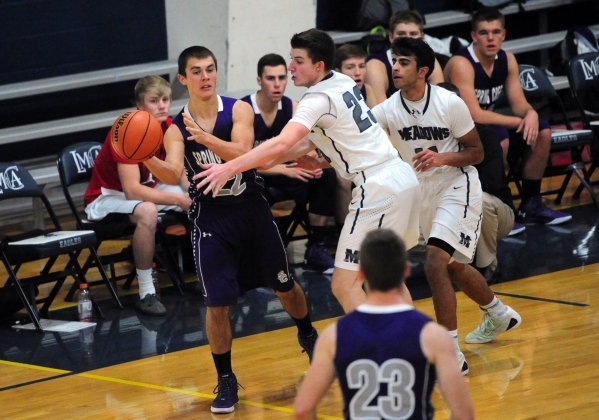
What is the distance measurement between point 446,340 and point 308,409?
1.39 ft

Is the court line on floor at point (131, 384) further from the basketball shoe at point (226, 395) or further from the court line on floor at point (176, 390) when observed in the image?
the basketball shoe at point (226, 395)

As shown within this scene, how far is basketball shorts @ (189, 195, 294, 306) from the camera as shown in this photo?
5320mm

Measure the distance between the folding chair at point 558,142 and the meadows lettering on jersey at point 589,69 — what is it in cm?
35

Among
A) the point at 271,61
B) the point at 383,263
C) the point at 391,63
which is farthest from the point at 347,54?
the point at 383,263

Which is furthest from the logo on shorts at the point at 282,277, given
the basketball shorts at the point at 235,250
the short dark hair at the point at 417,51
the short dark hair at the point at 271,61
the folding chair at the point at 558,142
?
the folding chair at the point at 558,142

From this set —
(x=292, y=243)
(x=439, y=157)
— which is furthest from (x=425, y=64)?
(x=292, y=243)

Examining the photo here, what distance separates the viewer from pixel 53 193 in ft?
32.7

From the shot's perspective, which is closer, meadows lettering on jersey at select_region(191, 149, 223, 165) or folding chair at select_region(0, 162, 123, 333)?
meadows lettering on jersey at select_region(191, 149, 223, 165)

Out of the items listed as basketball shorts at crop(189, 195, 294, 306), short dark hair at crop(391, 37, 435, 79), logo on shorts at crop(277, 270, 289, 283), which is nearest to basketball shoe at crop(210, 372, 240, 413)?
basketball shorts at crop(189, 195, 294, 306)

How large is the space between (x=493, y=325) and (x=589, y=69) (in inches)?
179

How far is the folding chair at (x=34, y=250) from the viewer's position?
695 centimetres

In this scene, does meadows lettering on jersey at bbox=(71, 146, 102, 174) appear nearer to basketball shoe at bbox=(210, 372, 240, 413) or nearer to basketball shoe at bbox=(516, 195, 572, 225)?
basketball shoe at bbox=(210, 372, 240, 413)

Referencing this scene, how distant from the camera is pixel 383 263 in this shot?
3021 millimetres

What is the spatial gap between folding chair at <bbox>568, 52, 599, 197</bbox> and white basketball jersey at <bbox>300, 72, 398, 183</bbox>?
474 centimetres
